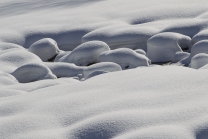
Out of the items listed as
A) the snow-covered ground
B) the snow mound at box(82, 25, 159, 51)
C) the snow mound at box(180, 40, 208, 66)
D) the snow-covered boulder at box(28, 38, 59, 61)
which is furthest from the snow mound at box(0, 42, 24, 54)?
the snow mound at box(180, 40, 208, 66)

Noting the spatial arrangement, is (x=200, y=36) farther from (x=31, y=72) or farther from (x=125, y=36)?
(x=31, y=72)

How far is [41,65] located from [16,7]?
2.35m

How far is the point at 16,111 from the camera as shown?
6.00ft

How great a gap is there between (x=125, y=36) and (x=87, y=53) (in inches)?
14.0

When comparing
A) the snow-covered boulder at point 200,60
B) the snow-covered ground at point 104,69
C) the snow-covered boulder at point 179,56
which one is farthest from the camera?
the snow-covered boulder at point 179,56

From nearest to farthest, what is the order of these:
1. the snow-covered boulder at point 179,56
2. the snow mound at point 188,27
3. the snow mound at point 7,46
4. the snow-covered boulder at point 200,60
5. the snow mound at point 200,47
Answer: the snow-covered boulder at point 200,60
the snow mound at point 200,47
the snow-covered boulder at point 179,56
the snow mound at point 188,27
the snow mound at point 7,46

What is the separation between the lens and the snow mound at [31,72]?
8.93ft

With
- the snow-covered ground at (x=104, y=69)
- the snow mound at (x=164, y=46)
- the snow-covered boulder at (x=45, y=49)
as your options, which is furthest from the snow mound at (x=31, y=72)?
the snow mound at (x=164, y=46)

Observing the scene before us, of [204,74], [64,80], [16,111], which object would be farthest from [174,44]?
[16,111]

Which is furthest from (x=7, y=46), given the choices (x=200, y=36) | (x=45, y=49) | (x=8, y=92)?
(x=200, y=36)

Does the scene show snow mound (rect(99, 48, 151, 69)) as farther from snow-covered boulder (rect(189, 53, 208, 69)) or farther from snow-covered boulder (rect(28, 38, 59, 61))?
snow-covered boulder (rect(28, 38, 59, 61))

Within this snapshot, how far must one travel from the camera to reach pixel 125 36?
320 cm

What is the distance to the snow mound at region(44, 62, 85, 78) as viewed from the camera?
279cm

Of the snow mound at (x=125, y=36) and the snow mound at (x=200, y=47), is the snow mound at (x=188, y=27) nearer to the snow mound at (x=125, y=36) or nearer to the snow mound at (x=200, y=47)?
the snow mound at (x=125, y=36)
